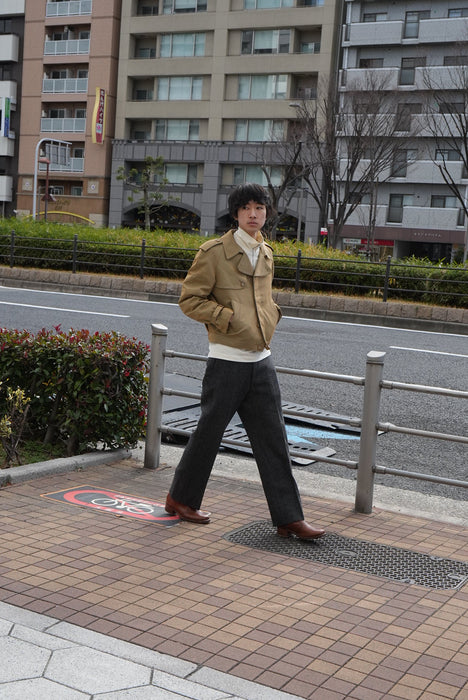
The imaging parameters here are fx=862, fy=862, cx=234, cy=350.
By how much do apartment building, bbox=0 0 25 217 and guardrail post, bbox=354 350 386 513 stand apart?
5348 cm

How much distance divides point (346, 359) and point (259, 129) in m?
38.5

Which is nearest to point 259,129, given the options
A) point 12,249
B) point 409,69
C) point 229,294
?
point 409,69

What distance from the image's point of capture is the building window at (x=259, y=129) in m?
46.6

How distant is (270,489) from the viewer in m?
4.53

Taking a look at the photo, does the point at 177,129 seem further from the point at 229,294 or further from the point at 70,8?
the point at 229,294

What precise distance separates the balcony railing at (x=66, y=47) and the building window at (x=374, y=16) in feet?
55.6

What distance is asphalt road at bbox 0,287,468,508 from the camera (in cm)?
678

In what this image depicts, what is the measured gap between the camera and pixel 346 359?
37.2 ft

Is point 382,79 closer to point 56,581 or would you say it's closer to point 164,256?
point 164,256

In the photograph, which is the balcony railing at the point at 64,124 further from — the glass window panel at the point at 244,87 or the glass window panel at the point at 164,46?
the glass window panel at the point at 244,87

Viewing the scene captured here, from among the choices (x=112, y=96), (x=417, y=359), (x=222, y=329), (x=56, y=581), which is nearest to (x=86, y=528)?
(x=56, y=581)

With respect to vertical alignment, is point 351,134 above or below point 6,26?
below

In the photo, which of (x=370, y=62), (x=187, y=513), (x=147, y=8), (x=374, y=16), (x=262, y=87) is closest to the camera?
(x=187, y=513)

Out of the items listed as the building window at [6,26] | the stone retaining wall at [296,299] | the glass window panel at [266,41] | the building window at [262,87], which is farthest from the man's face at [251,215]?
the building window at [6,26]
